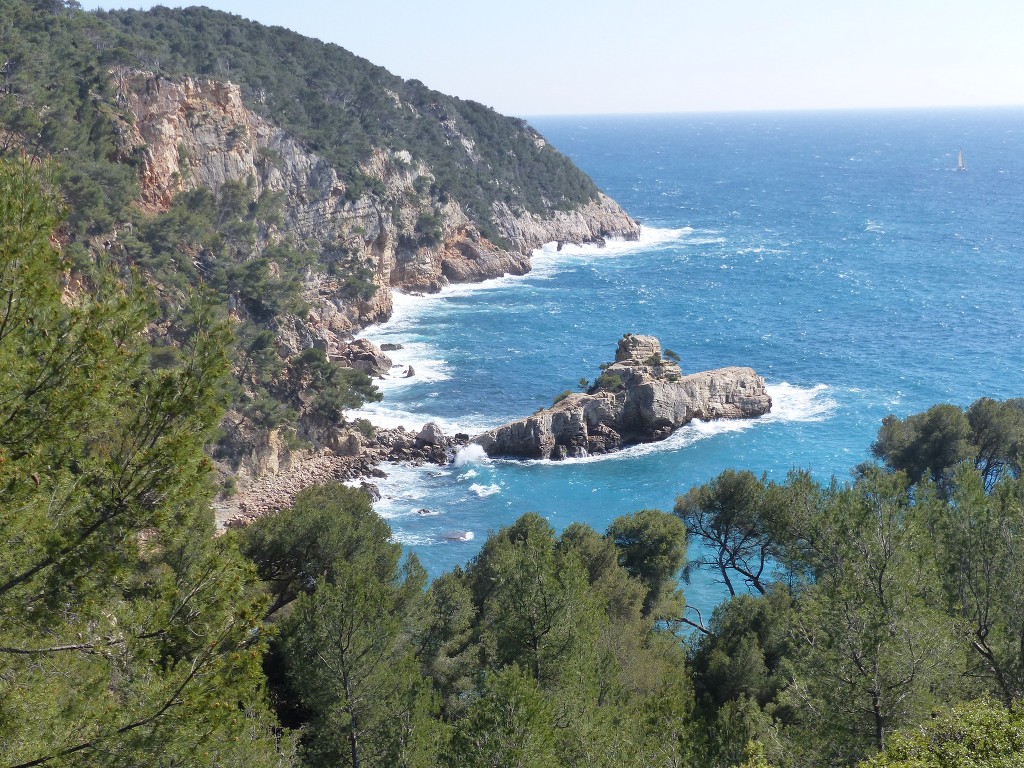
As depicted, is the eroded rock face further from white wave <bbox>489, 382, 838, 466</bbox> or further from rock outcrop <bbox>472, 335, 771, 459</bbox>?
→ white wave <bbox>489, 382, 838, 466</bbox>

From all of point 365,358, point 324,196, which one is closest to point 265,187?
point 324,196

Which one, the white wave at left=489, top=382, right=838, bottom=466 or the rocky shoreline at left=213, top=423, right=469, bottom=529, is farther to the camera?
the white wave at left=489, top=382, right=838, bottom=466

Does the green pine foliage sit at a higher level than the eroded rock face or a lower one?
higher

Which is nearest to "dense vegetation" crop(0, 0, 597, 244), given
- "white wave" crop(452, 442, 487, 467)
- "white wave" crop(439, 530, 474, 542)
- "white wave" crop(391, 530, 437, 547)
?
"white wave" crop(391, 530, 437, 547)

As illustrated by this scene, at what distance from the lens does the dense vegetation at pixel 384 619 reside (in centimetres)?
795

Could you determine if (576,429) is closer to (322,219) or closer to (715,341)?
(715,341)

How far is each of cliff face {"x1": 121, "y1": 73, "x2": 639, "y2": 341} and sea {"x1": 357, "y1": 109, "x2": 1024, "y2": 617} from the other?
11.5ft

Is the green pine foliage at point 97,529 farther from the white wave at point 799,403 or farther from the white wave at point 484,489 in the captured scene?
the white wave at point 799,403

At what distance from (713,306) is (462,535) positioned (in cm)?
4293

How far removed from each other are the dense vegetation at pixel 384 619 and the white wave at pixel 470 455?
57.8ft

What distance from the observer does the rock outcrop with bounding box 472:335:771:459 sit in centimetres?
4697

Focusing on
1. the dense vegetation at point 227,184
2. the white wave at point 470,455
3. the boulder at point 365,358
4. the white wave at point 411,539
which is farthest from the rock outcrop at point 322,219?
the white wave at point 411,539

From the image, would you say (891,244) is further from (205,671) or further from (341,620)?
(205,671)

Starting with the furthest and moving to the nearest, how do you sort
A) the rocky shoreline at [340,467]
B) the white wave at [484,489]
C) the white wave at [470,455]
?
the white wave at [470,455] < the white wave at [484,489] < the rocky shoreline at [340,467]
